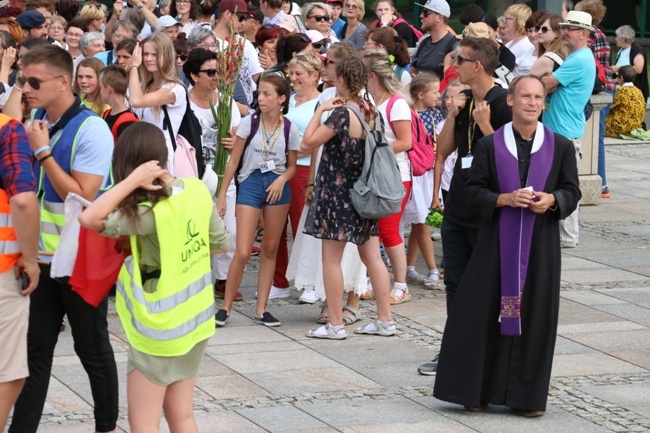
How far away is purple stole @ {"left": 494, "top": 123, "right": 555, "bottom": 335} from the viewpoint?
634 centimetres

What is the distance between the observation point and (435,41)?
12953 mm

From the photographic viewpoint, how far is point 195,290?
16.2 feet

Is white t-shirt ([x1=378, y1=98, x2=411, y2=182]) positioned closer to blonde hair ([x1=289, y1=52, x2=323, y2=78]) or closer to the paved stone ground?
blonde hair ([x1=289, y1=52, x2=323, y2=78])

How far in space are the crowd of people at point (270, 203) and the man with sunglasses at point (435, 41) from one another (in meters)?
1.19

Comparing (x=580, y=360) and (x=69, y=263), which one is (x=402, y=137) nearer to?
(x=580, y=360)

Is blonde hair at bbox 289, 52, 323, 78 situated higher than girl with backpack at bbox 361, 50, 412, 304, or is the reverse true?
blonde hair at bbox 289, 52, 323, 78

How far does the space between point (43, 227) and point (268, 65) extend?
576 centimetres

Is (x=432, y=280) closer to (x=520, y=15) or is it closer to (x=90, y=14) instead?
(x=520, y=15)

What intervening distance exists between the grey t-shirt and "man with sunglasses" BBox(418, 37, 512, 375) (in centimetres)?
175

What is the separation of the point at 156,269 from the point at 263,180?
11.8 feet

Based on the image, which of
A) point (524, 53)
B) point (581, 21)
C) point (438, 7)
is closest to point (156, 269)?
point (581, 21)

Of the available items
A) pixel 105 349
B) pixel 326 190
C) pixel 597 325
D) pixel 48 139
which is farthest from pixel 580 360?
pixel 48 139

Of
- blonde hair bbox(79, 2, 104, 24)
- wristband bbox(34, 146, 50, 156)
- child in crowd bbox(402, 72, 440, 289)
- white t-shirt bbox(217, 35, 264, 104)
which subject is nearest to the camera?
wristband bbox(34, 146, 50, 156)

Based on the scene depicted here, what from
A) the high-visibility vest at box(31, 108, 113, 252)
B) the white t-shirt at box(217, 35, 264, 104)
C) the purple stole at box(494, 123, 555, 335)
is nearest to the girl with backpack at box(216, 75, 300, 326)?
the white t-shirt at box(217, 35, 264, 104)
